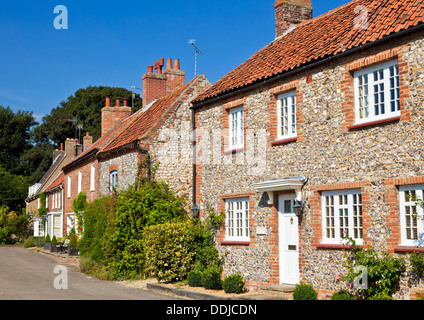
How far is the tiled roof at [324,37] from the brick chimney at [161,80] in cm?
818

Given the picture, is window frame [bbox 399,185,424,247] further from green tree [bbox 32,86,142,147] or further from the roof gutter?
green tree [bbox 32,86,142,147]

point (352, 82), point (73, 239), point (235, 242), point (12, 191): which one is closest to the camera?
point (352, 82)

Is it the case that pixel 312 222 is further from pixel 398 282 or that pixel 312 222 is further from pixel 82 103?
pixel 82 103

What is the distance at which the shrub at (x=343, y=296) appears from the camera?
11.8 metres

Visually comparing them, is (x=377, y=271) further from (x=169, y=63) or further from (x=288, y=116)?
(x=169, y=63)

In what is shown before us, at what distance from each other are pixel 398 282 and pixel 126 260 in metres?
11.1

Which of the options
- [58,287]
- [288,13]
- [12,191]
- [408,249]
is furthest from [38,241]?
[408,249]

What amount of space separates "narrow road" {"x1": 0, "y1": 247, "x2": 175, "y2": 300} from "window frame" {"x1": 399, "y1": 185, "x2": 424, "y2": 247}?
6.79 m

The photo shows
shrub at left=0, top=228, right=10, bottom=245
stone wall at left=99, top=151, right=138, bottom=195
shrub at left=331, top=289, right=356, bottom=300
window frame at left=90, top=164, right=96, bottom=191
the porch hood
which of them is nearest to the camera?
shrub at left=331, top=289, right=356, bottom=300

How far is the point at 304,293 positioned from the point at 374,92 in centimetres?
530

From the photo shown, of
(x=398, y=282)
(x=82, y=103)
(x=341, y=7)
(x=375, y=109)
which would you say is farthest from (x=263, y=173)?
(x=82, y=103)

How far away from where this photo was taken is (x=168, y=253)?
56.2 feet

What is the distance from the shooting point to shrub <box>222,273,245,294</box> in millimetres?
14805

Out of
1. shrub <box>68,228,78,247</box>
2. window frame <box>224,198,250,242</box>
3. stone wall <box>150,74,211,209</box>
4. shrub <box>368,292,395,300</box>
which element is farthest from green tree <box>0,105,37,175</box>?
shrub <box>368,292,395,300</box>
